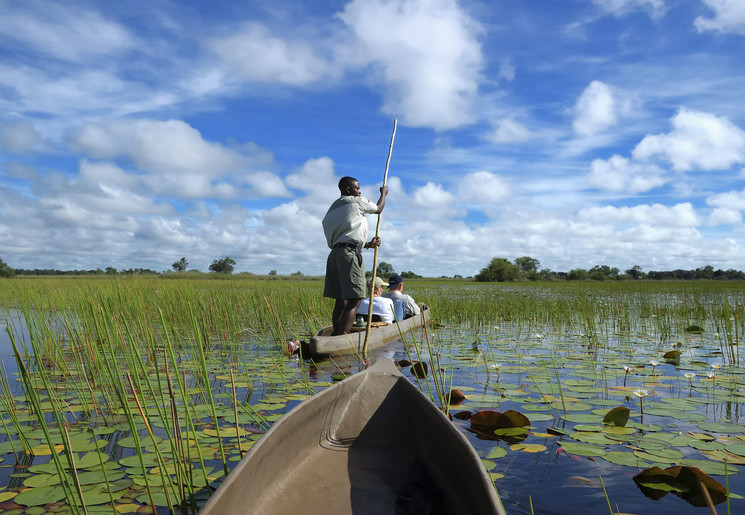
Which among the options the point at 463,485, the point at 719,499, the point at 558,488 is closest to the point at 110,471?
the point at 463,485

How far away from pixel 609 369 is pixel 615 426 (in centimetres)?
190

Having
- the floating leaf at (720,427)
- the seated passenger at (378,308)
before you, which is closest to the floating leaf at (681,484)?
the floating leaf at (720,427)

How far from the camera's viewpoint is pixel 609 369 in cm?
454

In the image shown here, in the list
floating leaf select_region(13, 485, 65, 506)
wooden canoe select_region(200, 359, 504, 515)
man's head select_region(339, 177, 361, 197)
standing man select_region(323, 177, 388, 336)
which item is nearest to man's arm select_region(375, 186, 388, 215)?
standing man select_region(323, 177, 388, 336)

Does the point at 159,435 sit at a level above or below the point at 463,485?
below

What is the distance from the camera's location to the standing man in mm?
5328

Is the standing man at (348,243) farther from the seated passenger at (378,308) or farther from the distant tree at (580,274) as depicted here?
the distant tree at (580,274)

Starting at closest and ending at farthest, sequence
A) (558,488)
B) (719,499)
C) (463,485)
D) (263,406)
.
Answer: (463,485)
(719,499)
(558,488)
(263,406)

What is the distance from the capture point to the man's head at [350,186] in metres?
5.49

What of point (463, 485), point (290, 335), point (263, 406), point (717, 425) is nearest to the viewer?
point (463, 485)

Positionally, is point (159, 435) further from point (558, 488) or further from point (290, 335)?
point (290, 335)

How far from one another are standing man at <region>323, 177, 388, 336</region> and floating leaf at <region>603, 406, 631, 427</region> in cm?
301

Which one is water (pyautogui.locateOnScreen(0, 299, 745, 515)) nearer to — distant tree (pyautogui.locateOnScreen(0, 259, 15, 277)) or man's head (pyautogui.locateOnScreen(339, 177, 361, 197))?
man's head (pyautogui.locateOnScreen(339, 177, 361, 197))

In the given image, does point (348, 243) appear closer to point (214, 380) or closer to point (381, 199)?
point (381, 199)
